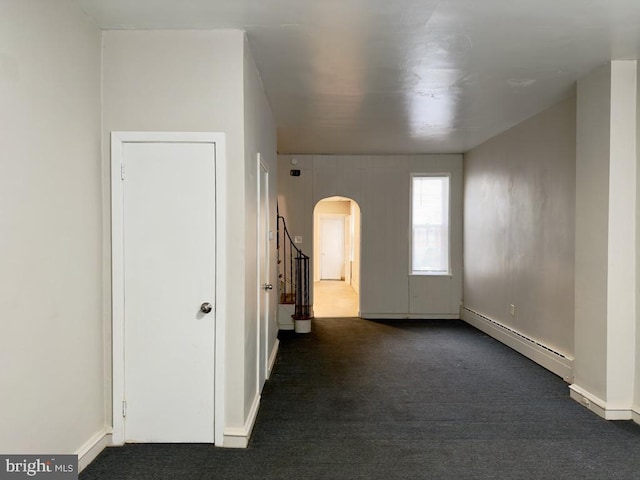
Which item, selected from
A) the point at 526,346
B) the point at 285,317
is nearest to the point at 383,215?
the point at 285,317

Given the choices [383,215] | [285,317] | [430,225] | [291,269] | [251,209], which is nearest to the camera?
[251,209]

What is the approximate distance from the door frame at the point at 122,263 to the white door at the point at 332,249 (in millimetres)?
9945

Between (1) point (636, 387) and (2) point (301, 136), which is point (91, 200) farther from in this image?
(1) point (636, 387)

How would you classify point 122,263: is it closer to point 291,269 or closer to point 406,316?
point 291,269

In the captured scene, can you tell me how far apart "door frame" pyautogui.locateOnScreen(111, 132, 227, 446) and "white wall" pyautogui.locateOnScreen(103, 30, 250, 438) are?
0.05 meters

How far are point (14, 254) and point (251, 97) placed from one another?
1.82m

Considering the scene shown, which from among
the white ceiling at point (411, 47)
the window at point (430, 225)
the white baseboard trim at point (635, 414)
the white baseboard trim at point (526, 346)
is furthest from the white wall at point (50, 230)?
the window at point (430, 225)

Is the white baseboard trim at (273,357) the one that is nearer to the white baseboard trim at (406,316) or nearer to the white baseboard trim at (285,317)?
the white baseboard trim at (285,317)

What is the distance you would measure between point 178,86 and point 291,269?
14.1 feet

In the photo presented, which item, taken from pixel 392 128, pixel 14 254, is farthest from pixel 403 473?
pixel 392 128

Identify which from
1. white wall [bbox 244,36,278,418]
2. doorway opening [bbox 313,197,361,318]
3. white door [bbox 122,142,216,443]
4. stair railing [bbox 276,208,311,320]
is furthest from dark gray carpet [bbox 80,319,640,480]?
doorway opening [bbox 313,197,361,318]

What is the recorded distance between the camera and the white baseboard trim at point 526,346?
3885mm

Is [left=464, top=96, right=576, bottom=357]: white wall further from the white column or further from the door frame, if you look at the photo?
the door frame

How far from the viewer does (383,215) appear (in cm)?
667
